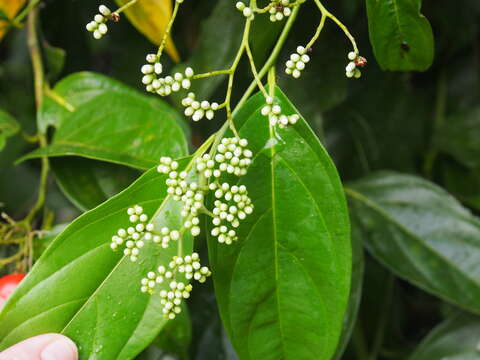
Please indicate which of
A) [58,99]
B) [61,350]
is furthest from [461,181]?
[61,350]

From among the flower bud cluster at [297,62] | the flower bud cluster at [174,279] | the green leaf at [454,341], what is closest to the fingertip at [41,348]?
the flower bud cluster at [174,279]

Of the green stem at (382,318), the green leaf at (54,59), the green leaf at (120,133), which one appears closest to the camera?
the green leaf at (120,133)

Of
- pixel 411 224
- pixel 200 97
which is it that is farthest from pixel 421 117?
pixel 200 97

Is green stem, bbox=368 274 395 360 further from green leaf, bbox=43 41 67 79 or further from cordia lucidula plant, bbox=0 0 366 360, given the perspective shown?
green leaf, bbox=43 41 67 79

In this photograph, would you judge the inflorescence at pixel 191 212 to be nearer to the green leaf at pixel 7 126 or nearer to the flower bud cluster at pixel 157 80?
the flower bud cluster at pixel 157 80

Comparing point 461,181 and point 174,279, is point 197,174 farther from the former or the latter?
point 461,181

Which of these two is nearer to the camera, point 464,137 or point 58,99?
point 58,99

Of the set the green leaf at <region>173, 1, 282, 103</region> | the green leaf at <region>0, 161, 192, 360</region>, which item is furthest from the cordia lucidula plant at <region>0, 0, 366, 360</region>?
the green leaf at <region>173, 1, 282, 103</region>
